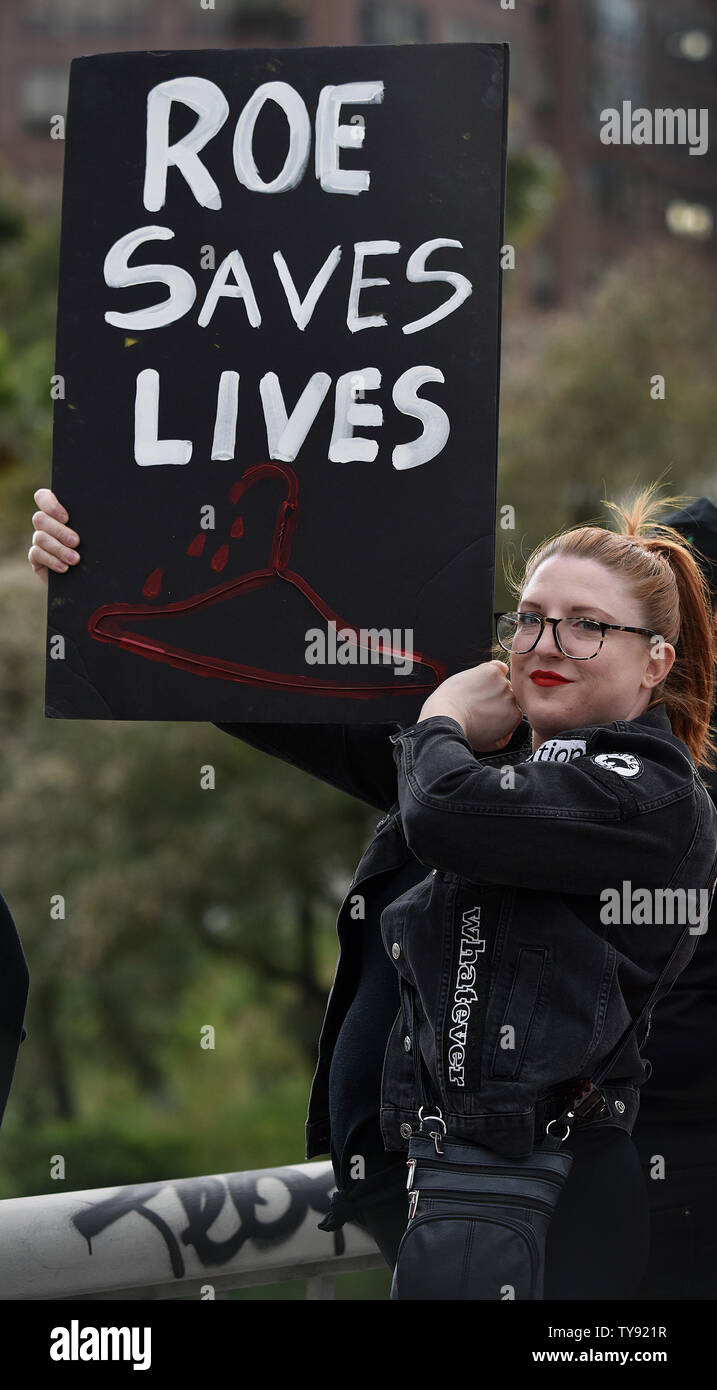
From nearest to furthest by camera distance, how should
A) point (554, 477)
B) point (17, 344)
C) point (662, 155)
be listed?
point (554, 477), point (17, 344), point (662, 155)

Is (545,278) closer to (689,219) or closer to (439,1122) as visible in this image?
(689,219)

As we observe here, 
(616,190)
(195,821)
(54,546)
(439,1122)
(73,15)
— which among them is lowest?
(439,1122)

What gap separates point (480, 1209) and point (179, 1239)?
81 centimetres

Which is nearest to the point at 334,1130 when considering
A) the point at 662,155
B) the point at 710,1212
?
the point at 710,1212

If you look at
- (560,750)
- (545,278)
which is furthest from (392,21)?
(560,750)

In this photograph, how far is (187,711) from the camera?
6.93ft

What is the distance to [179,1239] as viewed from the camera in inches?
90.7

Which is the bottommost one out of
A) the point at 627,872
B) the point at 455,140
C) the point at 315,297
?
the point at 627,872

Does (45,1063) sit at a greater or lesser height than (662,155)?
lesser

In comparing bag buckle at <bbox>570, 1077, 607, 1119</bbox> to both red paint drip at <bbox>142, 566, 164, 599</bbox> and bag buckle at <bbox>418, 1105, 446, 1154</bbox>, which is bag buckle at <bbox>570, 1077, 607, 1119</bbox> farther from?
red paint drip at <bbox>142, 566, 164, 599</bbox>

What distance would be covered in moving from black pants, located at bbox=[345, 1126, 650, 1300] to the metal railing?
70 cm

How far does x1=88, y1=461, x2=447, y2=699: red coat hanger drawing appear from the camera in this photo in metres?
2.10
